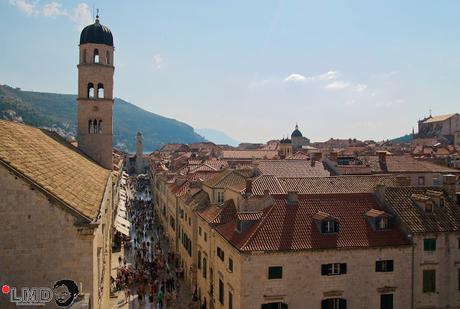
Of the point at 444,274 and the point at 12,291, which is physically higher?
the point at 12,291

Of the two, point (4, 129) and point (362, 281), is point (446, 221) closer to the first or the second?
point (362, 281)

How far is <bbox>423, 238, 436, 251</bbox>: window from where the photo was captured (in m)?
28.8

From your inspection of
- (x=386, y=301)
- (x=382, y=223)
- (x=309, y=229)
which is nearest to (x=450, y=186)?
(x=382, y=223)

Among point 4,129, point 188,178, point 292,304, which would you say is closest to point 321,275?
point 292,304

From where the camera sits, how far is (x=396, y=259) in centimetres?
2823

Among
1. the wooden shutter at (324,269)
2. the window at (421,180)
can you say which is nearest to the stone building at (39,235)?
the wooden shutter at (324,269)

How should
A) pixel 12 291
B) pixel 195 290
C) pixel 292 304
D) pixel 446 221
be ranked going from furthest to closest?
pixel 195 290 < pixel 446 221 < pixel 292 304 < pixel 12 291

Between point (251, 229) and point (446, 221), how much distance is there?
13184 millimetres

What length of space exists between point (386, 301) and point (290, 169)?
2500cm

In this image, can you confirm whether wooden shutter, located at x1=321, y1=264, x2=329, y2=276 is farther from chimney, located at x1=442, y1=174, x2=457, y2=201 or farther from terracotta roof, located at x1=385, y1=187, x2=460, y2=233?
chimney, located at x1=442, y1=174, x2=457, y2=201

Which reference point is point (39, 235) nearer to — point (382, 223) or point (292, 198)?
point (292, 198)

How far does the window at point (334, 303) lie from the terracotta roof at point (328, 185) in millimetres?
11580

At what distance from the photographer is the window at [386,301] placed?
27812 millimetres

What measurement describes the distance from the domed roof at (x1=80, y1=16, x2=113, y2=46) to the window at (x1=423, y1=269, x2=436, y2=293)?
3555cm
